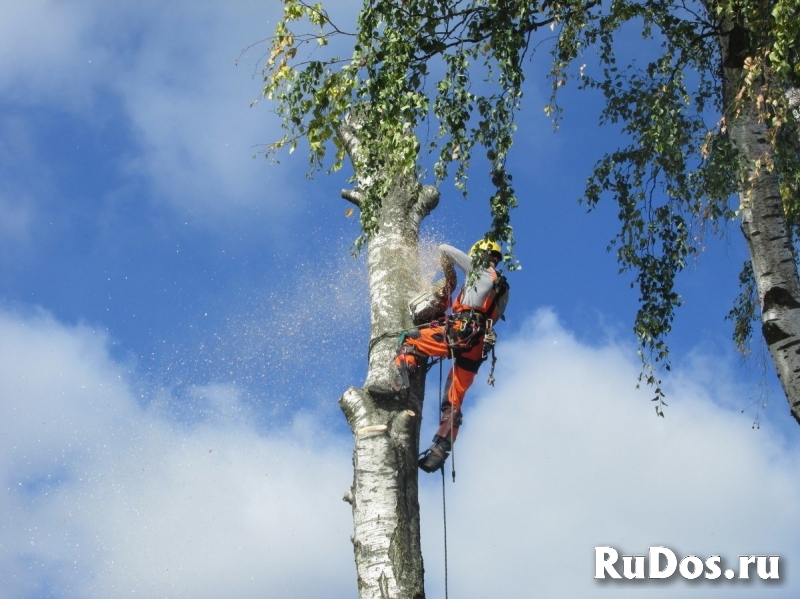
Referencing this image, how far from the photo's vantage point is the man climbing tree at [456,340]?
703 centimetres

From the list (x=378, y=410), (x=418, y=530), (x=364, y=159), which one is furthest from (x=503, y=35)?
(x=418, y=530)

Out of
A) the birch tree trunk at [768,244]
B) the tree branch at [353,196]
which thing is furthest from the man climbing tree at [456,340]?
the birch tree trunk at [768,244]

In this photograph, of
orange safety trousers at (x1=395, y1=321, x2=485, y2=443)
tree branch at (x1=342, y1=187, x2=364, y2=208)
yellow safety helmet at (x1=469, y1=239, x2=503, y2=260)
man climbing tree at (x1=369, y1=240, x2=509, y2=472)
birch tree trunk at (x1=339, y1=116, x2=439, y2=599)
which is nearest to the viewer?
birch tree trunk at (x1=339, y1=116, x2=439, y2=599)

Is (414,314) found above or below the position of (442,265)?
below

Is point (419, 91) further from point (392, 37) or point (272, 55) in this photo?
point (272, 55)

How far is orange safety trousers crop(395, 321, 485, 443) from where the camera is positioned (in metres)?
7.18

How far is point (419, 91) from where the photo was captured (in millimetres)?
6957

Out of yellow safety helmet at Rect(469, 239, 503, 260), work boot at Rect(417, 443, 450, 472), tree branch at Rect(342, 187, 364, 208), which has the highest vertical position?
tree branch at Rect(342, 187, 364, 208)

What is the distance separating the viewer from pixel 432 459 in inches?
289

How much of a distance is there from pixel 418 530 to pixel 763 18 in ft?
14.6

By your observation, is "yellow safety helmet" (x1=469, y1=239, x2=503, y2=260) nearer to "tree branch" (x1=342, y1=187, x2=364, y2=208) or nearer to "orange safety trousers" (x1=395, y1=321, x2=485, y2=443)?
"orange safety trousers" (x1=395, y1=321, x2=485, y2=443)

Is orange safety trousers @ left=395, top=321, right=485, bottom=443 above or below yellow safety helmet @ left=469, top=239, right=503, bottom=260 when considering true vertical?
below

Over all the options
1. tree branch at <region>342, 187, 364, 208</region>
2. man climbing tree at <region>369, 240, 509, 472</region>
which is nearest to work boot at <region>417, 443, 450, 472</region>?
man climbing tree at <region>369, 240, 509, 472</region>

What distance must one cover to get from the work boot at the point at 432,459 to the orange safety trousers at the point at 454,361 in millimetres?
175
